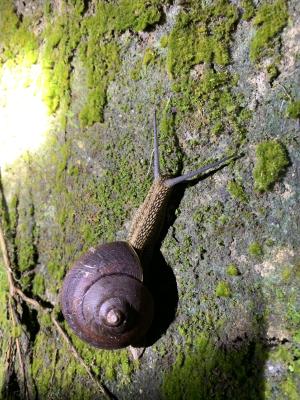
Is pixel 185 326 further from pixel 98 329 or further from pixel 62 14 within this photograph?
pixel 62 14

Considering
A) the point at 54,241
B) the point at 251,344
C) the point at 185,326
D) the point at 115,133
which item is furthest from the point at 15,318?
the point at 251,344

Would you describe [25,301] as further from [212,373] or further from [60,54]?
[60,54]

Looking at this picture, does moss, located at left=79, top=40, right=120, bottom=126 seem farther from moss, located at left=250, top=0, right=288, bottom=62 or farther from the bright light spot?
moss, located at left=250, top=0, right=288, bottom=62

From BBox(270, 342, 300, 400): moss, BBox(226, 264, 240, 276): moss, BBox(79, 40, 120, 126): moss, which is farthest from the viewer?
BBox(79, 40, 120, 126): moss

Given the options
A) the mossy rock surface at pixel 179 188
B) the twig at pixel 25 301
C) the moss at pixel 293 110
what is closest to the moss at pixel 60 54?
the mossy rock surface at pixel 179 188

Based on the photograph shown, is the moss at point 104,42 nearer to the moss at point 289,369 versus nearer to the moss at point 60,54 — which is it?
the moss at point 60,54

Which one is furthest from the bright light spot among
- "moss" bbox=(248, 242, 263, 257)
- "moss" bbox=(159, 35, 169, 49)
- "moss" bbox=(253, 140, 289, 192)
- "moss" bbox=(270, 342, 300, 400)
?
"moss" bbox=(270, 342, 300, 400)
